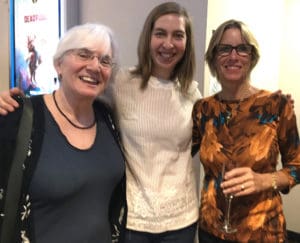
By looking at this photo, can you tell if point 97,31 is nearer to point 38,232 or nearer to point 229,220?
point 38,232

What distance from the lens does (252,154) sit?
144cm

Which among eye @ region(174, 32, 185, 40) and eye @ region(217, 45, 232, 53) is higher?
eye @ region(174, 32, 185, 40)

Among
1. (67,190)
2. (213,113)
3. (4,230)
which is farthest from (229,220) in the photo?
(4,230)

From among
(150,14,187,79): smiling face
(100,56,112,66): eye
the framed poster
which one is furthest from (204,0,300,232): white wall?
the framed poster

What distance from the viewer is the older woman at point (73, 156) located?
1.22 meters

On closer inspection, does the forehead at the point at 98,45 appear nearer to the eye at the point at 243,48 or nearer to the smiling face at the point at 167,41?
the smiling face at the point at 167,41

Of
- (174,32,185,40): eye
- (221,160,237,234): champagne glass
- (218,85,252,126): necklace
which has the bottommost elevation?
(221,160,237,234): champagne glass

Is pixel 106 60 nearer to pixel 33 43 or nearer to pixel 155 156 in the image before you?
pixel 155 156

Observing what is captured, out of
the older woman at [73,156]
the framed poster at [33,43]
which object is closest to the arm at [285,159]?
the older woman at [73,156]

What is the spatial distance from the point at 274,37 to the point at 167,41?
1646 millimetres

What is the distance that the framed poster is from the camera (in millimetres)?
3059

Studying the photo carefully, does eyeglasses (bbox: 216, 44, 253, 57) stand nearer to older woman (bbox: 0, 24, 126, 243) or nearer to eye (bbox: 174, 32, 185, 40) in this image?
eye (bbox: 174, 32, 185, 40)

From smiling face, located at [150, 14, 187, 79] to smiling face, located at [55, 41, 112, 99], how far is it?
14.0 inches

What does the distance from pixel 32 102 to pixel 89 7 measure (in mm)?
1561
